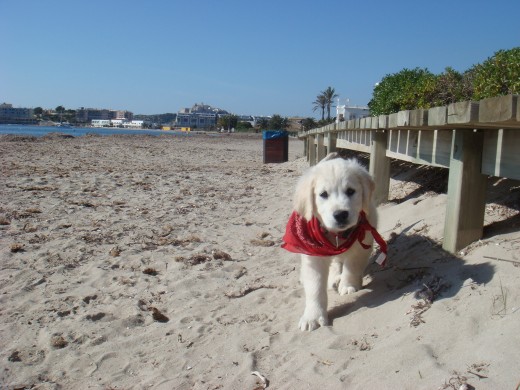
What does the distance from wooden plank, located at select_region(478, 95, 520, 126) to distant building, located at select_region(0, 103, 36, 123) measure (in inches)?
5734

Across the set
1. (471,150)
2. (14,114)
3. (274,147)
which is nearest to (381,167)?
(471,150)

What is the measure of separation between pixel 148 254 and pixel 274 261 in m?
1.46

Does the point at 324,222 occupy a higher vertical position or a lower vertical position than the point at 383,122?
lower

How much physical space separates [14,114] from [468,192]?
157m

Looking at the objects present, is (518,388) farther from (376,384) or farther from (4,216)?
(4,216)

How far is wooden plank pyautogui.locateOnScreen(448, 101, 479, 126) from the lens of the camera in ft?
10.5

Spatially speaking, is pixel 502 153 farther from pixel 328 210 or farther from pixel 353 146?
pixel 353 146

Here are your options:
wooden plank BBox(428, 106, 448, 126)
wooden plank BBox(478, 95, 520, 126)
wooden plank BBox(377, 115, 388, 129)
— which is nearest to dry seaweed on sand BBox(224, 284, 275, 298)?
wooden plank BBox(428, 106, 448, 126)

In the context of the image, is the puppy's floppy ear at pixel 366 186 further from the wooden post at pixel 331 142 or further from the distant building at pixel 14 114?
the distant building at pixel 14 114

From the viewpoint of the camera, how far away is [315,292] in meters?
3.95

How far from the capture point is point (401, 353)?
2943 millimetres

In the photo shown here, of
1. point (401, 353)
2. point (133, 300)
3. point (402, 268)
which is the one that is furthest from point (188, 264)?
point (401, 353)

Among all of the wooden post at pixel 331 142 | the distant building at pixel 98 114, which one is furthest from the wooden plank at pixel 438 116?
the distant building at pixel 98 114

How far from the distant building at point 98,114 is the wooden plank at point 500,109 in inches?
6461
